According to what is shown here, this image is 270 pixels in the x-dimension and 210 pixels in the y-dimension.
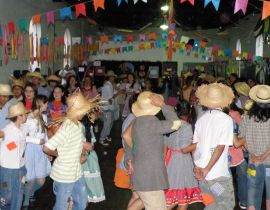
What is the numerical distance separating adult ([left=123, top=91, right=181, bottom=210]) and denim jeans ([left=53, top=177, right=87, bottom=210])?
2.08 ft

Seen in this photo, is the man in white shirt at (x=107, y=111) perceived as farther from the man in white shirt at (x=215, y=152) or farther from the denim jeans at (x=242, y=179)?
the man in white shirt at (x=215, y=152)

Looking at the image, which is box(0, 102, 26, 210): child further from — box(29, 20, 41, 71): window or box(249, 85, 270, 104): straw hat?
box(29, 20, 41, 71): window

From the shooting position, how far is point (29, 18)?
1198 cm

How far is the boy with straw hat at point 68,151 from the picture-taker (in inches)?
149

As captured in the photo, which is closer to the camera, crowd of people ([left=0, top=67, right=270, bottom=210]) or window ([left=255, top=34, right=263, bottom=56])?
crowd of people ([left=0, top=67, right=270, bottom=210])

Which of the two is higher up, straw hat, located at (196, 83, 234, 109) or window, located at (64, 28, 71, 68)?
window, located at (64, 28, 71, 68)

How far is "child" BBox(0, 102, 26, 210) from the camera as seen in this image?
167 inches

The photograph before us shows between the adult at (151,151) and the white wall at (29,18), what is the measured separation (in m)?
6.80

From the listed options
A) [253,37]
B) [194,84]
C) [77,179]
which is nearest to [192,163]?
[77,179]

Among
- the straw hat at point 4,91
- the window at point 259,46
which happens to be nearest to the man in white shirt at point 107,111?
the straw hat at point 4,91

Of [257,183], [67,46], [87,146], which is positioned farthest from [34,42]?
[257,183]

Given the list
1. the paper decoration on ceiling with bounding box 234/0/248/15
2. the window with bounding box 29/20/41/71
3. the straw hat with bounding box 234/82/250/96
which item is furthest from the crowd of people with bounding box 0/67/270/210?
the window with bounding box 29/20/41/71

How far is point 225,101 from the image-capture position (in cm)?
383

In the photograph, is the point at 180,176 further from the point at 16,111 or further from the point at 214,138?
the point at 16,111
